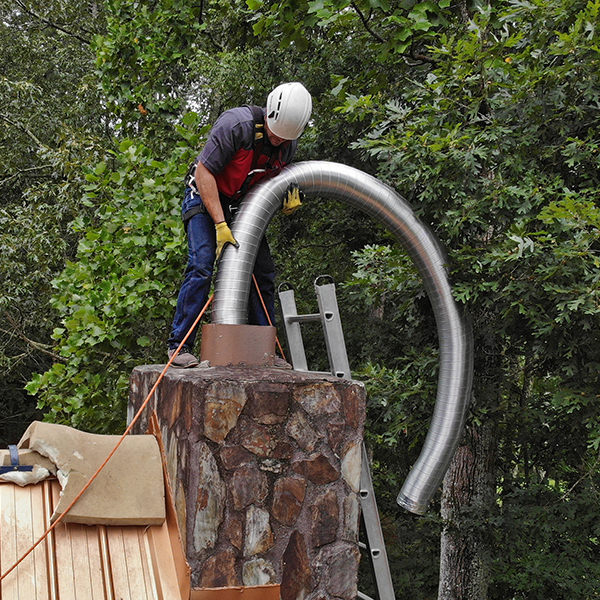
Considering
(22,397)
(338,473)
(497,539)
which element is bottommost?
(497,539)

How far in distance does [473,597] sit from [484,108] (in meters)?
3.67

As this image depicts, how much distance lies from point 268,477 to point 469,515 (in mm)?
3339

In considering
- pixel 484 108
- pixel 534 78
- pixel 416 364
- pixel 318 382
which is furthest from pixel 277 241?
pixel 318 382

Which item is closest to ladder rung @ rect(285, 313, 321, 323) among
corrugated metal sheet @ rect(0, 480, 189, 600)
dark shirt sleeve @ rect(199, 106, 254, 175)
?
dark shirt sleeve @ rect(199, 106, 254, 175)

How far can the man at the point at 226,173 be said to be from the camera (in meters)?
3.23

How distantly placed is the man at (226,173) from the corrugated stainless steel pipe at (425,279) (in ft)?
0.35

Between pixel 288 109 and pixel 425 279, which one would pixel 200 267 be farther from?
pixel 425 279

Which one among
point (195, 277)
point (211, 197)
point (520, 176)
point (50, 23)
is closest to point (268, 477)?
point (195, 277)

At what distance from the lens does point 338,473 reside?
2.62 m

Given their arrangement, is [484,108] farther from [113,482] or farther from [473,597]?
[473,597]

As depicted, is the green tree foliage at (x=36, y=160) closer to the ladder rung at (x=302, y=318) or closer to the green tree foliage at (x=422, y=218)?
the green tree foliage at (x=422, y=218)

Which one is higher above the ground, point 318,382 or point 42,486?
point 318,382

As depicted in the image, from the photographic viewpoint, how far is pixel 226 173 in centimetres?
342

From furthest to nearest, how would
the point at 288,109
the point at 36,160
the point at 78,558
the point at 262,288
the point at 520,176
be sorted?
the point at 36,160
the point at 262,288
the point at 520,176
the point at 288,109
the point at 78,558
